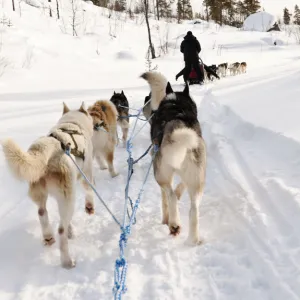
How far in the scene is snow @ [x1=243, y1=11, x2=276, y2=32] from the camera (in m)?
34.6

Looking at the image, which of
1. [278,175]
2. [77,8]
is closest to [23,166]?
[278,175]

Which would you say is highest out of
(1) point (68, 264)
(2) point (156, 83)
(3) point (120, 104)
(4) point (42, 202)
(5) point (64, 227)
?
(2) point (156, 83)

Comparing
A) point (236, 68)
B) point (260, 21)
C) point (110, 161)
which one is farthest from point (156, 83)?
point (260, 21)

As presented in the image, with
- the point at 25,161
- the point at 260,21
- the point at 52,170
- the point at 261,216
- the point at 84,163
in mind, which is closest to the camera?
the point at 25,161

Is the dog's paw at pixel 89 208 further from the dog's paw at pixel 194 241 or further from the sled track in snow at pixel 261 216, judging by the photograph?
the sled track in snow at pixel 261 216

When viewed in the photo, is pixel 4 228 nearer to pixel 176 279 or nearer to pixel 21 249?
pixel 21 249

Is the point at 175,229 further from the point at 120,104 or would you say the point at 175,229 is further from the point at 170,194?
the point at 120,104

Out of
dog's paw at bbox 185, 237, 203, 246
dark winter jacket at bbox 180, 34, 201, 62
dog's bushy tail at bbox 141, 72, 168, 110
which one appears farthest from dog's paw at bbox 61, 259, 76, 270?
dark winter jacket at bbox 180, 34, 201, 62

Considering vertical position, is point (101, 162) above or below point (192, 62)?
below

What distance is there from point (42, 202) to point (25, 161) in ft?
1.83

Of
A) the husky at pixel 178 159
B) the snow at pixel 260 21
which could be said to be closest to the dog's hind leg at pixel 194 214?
the husky at pixel 178 159

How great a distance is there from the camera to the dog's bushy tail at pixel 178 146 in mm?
2031

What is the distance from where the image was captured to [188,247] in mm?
2408

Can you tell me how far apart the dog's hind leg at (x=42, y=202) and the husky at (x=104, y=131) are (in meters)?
1.59
